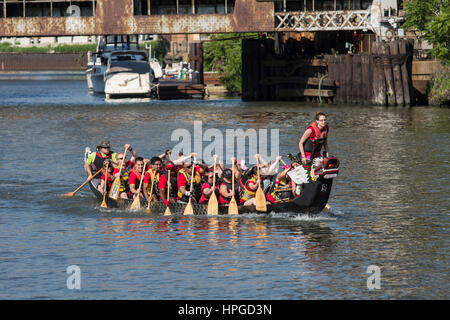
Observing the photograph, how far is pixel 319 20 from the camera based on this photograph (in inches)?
2137

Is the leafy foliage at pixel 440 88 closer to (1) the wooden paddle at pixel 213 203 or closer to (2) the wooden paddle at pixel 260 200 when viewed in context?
(2) the wooden paddle at pixel 260 200

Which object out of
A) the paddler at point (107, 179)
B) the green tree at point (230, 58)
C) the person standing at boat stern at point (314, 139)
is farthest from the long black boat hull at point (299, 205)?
the green tree at point (230, 58)

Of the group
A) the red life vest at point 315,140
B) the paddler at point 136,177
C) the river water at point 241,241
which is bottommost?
the river water at point 241,241

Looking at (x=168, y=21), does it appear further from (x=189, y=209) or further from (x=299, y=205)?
(x=299, y=205)

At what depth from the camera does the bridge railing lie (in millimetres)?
52969

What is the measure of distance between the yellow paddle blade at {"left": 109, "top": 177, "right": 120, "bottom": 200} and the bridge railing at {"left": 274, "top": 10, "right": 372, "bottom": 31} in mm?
31027

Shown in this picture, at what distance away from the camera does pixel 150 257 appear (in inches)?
688

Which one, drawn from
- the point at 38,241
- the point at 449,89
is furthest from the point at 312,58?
the point at 38,241

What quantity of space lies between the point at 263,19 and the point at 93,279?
38.5 metres

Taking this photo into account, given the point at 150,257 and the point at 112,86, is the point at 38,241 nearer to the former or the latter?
the point at 150,257

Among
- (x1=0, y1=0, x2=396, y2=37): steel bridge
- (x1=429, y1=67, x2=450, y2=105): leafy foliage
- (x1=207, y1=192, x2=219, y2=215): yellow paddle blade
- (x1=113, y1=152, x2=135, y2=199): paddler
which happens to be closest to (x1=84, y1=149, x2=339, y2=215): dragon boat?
(x1=207, y1=192, x2=219, y2=215): yellow paddle blade

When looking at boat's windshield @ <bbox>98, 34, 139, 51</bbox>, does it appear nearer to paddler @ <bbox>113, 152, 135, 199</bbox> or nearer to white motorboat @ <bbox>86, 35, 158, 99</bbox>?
white motorboat @ <bbox>86, 35, 158, 99</bbox>

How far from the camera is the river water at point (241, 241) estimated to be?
1539 centimetres

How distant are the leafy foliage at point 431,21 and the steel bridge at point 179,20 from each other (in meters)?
6.47
